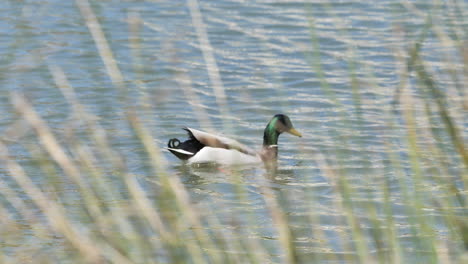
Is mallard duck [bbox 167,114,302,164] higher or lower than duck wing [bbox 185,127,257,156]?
lower

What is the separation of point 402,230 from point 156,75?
617 centimetres

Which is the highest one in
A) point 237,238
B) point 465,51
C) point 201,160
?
point 465,51

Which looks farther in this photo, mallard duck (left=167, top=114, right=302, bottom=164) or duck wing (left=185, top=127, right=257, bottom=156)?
mallard duck (left=167, top=114, right=302, bottom=164)

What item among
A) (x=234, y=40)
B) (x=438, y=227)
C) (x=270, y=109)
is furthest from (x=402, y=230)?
(x=234, y=40)

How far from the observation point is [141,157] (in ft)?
33.0

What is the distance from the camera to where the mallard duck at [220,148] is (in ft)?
31.8

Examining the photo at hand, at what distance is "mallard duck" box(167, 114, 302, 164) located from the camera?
9680 mm

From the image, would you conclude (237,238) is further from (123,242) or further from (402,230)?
(402,230)

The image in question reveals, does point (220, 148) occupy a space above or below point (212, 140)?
below

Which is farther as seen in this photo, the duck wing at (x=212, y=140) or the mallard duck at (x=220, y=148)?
the mallard duck at (x=220, y=148)

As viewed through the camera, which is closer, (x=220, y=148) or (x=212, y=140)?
(x=212, y=140)

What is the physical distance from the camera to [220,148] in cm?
954

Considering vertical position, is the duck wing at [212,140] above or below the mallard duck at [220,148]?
above

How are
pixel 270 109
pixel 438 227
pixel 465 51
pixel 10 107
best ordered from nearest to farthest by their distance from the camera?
1. pixel 465 51
2. pixel 438 227
3. pixel 10 107
4. pixel 270 109
